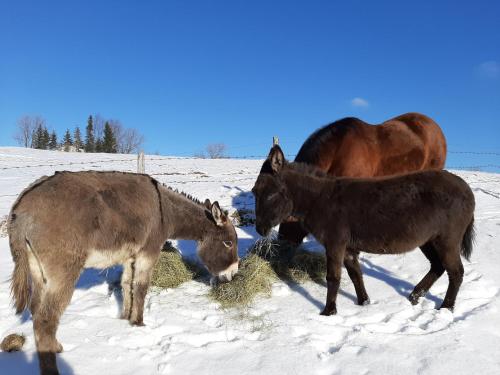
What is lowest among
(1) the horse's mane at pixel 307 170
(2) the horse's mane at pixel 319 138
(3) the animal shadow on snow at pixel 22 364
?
(3) the animal shadow on snow at pixel 22 364

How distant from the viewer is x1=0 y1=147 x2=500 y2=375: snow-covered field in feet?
12.2

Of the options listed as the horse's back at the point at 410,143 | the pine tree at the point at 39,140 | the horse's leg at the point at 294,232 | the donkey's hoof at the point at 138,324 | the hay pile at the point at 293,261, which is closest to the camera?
the donkey's hoof at the point at 138,324

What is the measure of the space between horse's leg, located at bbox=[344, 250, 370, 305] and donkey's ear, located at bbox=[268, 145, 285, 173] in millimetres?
1518

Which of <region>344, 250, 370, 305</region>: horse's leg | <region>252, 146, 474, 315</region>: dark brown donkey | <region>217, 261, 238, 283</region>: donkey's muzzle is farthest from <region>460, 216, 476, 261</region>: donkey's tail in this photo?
<region>217, 261, 238, 283</region>: donkey's muzzle

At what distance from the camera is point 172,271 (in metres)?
6.03

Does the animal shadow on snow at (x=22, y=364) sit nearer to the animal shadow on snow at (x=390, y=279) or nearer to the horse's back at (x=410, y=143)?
the animal shadow on snow at (x=390, y=279)

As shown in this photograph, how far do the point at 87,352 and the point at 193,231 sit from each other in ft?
6.67

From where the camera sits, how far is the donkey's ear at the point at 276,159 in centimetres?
529

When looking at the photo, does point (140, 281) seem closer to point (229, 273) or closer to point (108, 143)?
point (229, 273)

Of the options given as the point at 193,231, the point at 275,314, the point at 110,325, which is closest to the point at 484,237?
the point at 275,314

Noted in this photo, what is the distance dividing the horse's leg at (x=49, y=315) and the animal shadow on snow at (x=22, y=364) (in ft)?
0.69

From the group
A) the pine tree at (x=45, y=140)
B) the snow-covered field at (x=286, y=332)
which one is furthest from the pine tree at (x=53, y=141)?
the snow-covered field at (x=286, y=332)

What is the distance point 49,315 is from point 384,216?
12.8 feet

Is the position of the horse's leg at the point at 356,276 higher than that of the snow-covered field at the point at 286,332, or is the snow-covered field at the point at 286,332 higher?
the horse's leg at the point at 356,276
